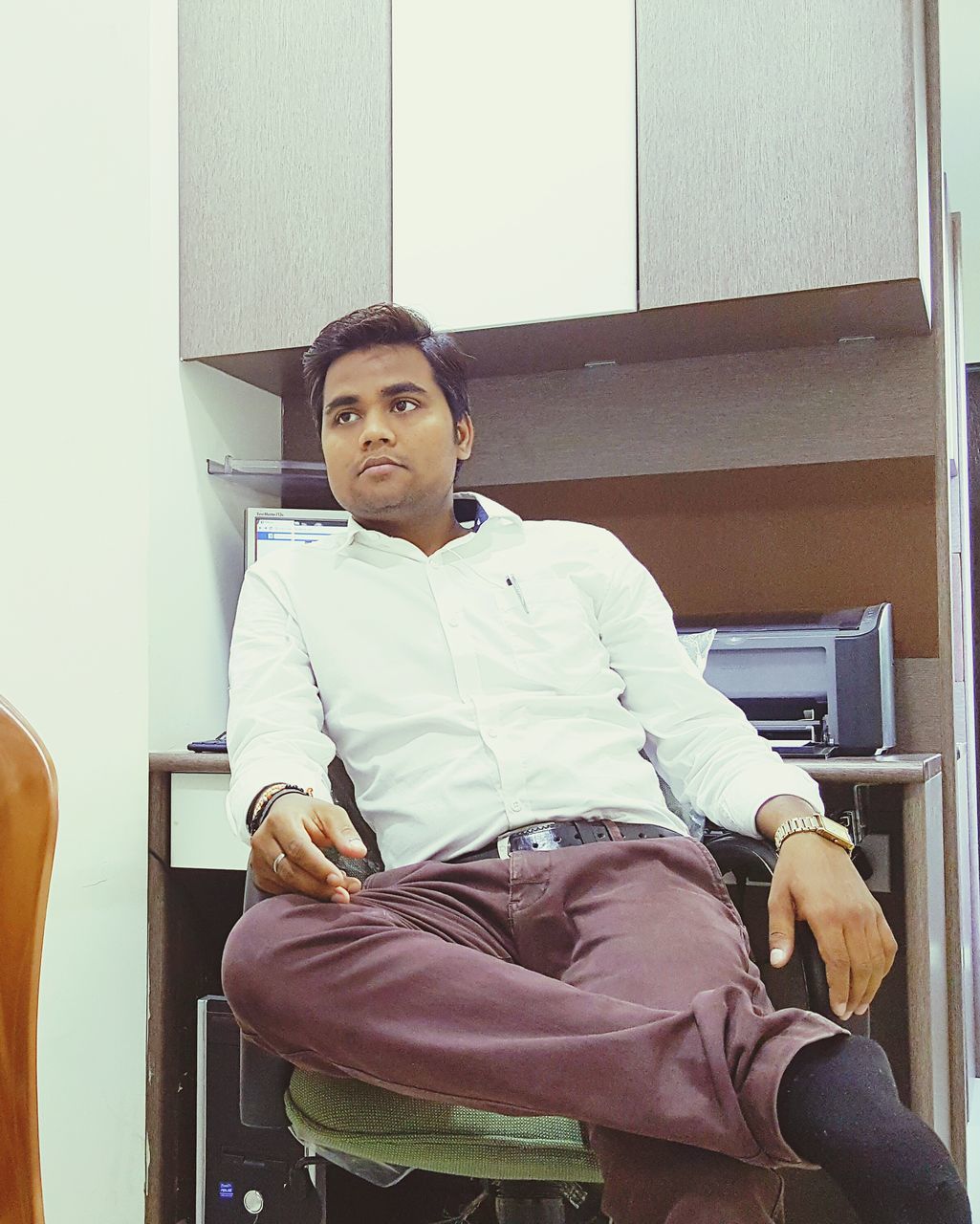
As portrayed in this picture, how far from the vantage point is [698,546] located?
2.22m

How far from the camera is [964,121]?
10.6 feet

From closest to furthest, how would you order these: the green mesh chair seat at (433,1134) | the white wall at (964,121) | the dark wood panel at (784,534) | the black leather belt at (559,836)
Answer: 1. the green mesh chair seat at (433,1134)
2. the black leather belt at (559,836)
3. the dark wood panel at (784,534)
4. the white wall at (964,121)

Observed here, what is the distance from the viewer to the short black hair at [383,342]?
1.69 metres

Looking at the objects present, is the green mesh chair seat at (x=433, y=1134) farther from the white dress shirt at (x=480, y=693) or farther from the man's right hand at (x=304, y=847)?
the white dress shirt at (x=480, y=693)

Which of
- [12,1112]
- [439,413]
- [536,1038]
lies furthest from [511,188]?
[12,1112]

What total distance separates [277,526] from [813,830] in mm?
1270

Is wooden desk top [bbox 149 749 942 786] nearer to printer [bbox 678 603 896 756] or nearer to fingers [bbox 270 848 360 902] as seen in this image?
printer [bbox 678 603 896 756]

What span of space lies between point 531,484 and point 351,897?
48.3 inches

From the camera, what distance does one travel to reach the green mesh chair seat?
3.61 ft

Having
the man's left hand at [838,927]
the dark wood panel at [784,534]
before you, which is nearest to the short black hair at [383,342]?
the dark wood panel at [784,534]

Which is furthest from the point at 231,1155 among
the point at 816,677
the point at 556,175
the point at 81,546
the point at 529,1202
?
the point at 556,175

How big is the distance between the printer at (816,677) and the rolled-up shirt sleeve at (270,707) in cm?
73

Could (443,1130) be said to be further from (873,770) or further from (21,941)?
(873,770)

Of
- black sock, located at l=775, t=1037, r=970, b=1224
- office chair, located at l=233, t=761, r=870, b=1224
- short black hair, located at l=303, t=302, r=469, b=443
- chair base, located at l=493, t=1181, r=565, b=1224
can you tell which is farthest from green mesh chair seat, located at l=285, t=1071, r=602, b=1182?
short black hair, located at l=303, t=302, r=469, b=443
